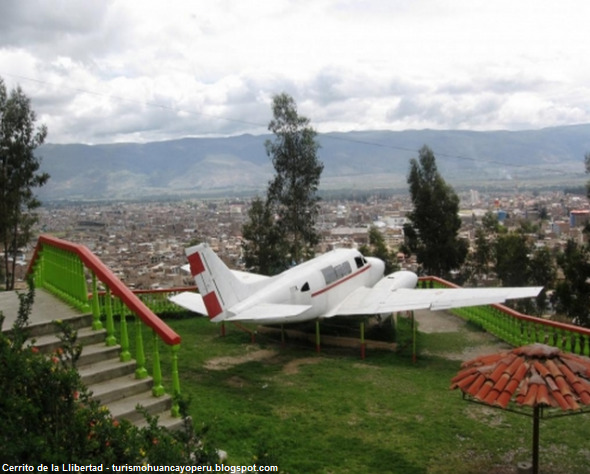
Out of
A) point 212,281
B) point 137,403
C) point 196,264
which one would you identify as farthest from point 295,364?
point 137,403

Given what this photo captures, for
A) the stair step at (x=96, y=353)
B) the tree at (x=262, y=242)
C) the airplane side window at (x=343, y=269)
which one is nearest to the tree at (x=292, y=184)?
the tree at (x=262, y=242)

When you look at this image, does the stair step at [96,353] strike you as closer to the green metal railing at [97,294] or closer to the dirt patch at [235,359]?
the green metal railing at [97,294]

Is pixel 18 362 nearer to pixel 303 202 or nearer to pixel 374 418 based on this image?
pixel 374 418

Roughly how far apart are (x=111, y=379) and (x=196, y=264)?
5656 mm

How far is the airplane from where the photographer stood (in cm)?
1223

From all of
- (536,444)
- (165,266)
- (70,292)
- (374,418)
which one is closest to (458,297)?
(374,418)

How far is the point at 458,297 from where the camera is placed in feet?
43.3

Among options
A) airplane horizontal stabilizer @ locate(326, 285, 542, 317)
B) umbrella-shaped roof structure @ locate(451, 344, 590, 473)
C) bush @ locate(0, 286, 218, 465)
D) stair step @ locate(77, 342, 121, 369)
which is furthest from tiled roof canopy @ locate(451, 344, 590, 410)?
airplane horizontal stabilizer @ locate(326, 285, 542, 317)

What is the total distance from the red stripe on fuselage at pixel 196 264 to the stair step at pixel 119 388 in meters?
5.41

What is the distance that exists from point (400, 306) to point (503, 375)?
→ 7.28m

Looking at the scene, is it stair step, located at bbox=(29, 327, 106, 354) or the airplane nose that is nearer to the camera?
stair step, located at bbox=(29, 327, 106, 354)

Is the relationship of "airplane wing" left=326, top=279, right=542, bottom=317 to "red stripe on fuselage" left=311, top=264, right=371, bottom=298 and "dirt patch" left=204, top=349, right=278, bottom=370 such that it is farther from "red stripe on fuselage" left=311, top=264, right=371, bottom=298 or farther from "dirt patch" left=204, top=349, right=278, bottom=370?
"dirt patch" left=204, top=349, right=278, bottom=370

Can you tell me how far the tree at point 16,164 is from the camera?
18984 millimetres

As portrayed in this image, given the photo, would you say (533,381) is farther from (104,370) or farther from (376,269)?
(376,269)
